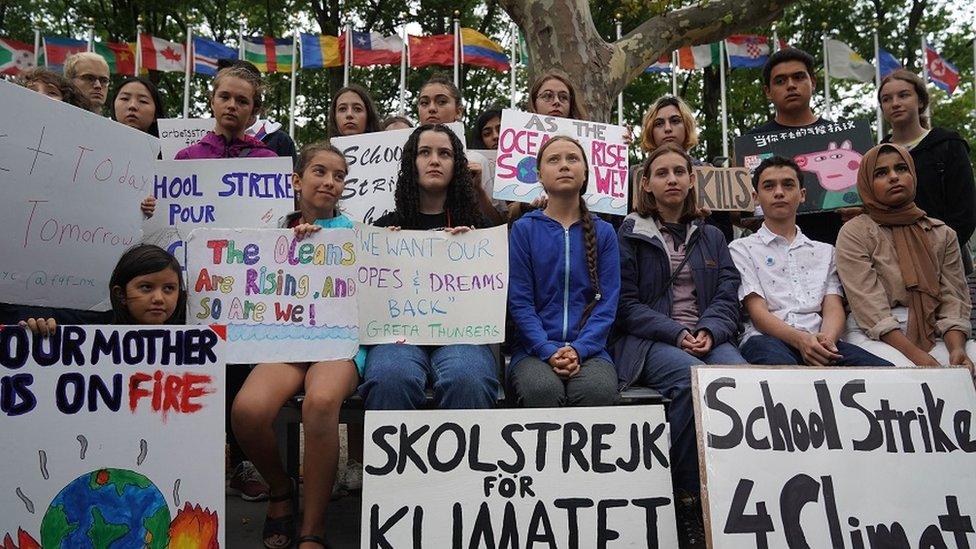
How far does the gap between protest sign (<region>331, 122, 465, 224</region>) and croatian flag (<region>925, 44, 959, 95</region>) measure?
12.9 metres

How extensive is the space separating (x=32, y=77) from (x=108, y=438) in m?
2.53

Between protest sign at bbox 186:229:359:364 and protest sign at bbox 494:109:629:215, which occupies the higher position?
protest sign at bbox 494:109:629:215

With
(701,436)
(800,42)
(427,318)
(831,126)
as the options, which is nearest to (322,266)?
(427,318)

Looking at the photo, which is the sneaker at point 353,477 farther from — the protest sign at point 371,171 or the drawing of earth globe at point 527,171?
the drawing of earth globe at point 527,171

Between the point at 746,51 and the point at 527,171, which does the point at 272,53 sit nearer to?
the point at 746,51

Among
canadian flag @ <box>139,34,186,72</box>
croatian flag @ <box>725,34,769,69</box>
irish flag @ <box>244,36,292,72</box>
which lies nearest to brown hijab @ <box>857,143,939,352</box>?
croatian flag @ <box>725,34,769,69</box>

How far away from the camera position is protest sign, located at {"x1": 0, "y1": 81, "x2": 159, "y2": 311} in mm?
2918

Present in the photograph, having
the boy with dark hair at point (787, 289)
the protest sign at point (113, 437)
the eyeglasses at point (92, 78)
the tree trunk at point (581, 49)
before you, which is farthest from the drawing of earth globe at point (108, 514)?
the tree trunk at point (581, 49)

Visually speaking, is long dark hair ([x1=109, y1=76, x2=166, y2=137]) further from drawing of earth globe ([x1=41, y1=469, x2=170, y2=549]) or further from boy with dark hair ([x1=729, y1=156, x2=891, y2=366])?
boy with dark hair ([x1=729, y1=156, x2=891, y2=366])

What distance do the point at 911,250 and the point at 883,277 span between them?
0.21m

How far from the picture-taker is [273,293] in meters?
3.14

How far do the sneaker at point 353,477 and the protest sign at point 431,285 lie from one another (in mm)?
1143

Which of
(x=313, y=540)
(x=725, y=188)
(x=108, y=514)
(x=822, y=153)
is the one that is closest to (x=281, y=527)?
(x=313, y=540)

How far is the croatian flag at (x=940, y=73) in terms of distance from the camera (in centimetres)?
1348
